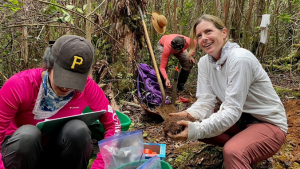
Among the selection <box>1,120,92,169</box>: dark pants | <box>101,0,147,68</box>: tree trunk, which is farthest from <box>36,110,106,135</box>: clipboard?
<box>101,0,147,68</box>: tree trunk

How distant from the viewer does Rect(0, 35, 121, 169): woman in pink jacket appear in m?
1.41

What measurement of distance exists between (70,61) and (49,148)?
27.3 inches

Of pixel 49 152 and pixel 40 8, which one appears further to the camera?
pixel 40 8

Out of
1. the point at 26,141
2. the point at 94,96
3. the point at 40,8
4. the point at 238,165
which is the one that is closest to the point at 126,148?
the point at 94,96

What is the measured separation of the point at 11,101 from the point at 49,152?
1.50ft

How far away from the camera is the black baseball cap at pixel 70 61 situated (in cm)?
140

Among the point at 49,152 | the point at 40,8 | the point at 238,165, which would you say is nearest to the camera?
the point at 238,165

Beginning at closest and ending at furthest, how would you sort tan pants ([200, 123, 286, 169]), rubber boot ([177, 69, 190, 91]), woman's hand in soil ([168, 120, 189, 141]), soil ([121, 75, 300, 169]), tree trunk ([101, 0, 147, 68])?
tan pants ([200, 123, 286, 169])
woman's hand in soil ([168, 120, 189, 141])
soil ([121, 75, 300, 169])
tree trunk ([101, 0, 147, 68])
rubber boot ([177, 69, 190, 91])

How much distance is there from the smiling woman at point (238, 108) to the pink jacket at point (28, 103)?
564 millimetres

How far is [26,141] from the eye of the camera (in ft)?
4.62

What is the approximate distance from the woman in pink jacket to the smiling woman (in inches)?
28.0

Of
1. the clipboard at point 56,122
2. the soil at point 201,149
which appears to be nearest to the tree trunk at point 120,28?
the soil at point 201,149

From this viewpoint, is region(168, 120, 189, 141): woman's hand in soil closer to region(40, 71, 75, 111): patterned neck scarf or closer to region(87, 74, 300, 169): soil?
region(87, 74, 300, 169): soil

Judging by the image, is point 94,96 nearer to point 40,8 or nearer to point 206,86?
point 206,86
